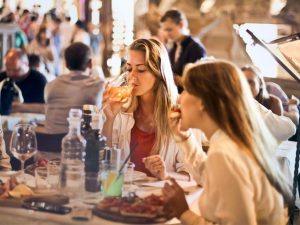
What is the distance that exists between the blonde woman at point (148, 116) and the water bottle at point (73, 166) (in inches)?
6.8

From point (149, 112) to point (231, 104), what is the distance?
0.61 m

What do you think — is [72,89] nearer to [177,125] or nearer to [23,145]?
[23,145]

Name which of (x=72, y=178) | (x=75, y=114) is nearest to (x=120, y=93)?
(x=75, y=114)

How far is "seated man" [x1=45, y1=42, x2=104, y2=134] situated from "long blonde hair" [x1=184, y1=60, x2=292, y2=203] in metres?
0.77

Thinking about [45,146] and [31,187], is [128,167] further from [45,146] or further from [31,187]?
[45,146]

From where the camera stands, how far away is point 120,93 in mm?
2037

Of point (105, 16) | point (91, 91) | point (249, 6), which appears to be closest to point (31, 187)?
point (91, 91)

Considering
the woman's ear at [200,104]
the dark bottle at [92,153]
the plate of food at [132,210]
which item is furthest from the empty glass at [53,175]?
the woman's ear at [200,104]

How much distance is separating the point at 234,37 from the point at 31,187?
1.03m

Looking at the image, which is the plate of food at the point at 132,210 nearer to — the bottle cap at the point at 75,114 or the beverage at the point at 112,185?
the beverage at the point at 112,185

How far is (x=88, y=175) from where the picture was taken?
5.88ft

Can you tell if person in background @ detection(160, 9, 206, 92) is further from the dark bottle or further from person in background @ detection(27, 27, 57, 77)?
person in background @ detection(27, 27, 57, 77)

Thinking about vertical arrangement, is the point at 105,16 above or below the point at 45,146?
above

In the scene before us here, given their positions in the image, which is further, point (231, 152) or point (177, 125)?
point (177, 125)
